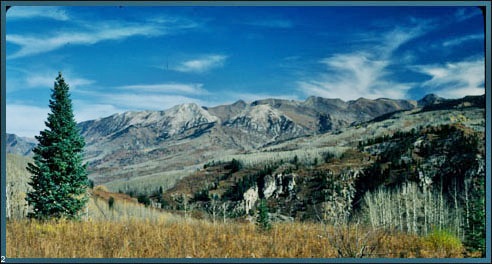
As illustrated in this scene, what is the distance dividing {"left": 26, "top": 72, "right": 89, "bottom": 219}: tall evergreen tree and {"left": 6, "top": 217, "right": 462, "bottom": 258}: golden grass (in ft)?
2.74

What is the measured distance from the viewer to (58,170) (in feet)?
29.4

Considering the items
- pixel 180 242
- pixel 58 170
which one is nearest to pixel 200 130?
pixel 58 170

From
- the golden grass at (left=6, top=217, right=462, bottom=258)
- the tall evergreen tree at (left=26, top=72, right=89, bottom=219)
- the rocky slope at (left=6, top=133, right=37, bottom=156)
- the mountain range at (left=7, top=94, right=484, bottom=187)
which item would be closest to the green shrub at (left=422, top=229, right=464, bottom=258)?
the golden grass at (left=6, top=217, right=462, bottom=258)

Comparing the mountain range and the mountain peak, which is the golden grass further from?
the mountain peak

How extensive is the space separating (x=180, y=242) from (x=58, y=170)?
3091mm

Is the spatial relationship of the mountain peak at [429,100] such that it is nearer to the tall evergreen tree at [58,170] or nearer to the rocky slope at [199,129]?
the rocky slope at [199,129]

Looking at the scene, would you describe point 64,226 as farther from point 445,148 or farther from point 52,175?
point 445,148

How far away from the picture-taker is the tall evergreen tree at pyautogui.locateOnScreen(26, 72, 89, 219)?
8742mm

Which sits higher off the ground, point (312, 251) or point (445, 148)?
point (445, 148)

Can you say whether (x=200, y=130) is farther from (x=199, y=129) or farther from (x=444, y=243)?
(x=444, y=243)

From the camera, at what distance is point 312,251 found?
7164 mm

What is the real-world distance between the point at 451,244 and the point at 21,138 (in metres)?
7.13

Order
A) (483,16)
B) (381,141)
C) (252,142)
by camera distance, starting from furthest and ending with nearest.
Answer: (252,142) < (381,141) < (483,16)

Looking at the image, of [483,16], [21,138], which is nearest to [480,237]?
[483,16]
